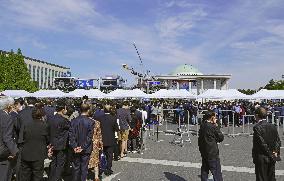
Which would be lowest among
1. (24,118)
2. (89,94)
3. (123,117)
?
(123,117)

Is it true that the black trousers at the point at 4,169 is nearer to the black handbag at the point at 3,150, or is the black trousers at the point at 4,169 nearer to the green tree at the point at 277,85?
the black handbag at the point at 3,150

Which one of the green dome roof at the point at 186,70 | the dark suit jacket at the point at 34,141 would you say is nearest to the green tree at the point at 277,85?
the green dome roof at the point at 186,70

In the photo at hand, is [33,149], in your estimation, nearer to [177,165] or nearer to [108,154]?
[108,154]

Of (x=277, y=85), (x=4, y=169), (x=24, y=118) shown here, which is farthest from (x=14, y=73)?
(x=277, y=85)

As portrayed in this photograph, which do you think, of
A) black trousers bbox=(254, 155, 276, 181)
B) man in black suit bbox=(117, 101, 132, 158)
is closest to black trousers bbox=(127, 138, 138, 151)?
Result: man in black suit bbox=(117, 101, 132, 158)

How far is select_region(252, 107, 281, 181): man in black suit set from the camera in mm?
7004

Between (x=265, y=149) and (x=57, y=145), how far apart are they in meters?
4.43

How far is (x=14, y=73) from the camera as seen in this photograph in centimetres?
6119

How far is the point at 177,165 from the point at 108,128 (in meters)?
2.51

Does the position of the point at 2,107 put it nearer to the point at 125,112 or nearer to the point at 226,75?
the point at 125,112

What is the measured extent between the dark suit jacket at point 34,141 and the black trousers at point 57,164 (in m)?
0.98

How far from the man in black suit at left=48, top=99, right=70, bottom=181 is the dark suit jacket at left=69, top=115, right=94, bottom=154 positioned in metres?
0.59

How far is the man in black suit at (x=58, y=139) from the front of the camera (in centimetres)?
848

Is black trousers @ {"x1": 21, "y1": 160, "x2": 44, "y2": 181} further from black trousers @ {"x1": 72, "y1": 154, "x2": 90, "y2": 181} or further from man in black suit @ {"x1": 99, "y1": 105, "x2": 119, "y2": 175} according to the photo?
man in black suit @ {"x1": 99, "y1": 105, "x2": 119, "y2": 175}
